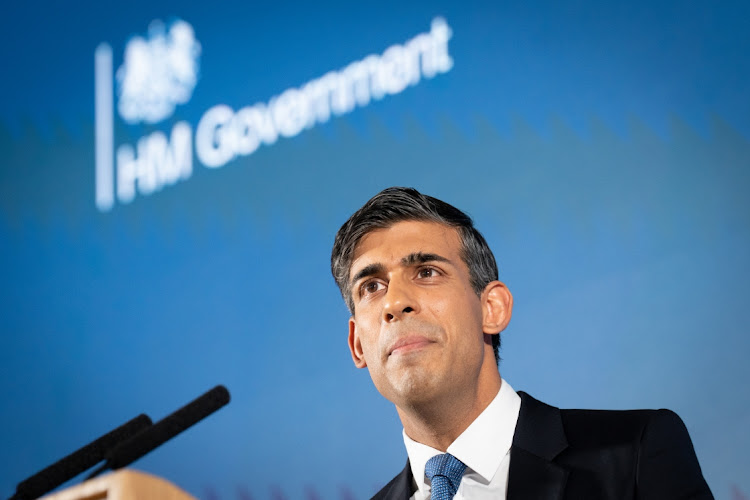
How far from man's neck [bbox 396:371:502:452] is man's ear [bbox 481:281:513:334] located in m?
0.15

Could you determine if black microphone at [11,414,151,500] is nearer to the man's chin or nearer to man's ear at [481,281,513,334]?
the man's chin

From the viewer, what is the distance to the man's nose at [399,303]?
1.85 metres

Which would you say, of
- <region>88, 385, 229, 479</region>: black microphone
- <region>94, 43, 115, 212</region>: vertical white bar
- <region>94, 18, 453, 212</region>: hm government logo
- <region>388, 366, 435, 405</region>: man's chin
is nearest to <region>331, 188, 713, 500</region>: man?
<region>388, 366, 435, 405</region>: man's chin

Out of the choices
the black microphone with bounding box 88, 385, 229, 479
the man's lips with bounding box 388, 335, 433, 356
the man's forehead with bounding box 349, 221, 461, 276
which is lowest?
the black microphone with bounding box 88, 385, 229, 479

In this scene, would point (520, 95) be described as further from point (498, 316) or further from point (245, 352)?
point (245, 352)

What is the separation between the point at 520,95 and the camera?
278cm

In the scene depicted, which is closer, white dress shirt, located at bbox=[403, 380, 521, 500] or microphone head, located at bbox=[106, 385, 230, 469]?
microphone head, located at bbox=[106, 385, 230, 469]

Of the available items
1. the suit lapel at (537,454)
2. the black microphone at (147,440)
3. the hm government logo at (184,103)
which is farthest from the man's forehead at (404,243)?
the hm government logo at (184,103)

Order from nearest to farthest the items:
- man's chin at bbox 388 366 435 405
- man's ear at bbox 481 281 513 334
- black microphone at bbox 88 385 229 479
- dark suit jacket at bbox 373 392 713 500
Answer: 1. black microphone at bbox 88 385 229 479
2. dark suit jacket at bbox 373 392 713 500
3. man's chin at bbox 388 366 435 405
4. man's ear at bbox 481 281 513 334

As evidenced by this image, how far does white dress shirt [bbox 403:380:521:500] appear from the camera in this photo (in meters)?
1.82

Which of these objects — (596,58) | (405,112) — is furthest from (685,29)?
(405,112)

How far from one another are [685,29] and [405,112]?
969mm

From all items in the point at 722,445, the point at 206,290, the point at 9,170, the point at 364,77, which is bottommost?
the point at 722,445

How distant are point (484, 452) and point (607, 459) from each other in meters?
0.27
